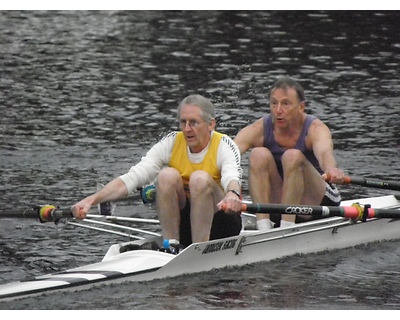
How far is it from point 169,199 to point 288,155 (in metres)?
1.06

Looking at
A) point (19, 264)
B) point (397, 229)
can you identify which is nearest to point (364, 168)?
point (397, 229)

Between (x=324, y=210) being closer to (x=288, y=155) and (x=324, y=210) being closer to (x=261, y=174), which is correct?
(x=288, y=155)

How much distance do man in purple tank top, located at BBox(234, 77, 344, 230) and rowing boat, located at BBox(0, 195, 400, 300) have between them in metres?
0.17

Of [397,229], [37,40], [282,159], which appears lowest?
[397,229]

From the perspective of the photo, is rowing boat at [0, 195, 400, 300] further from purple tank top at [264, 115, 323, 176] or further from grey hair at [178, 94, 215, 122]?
grey hair at [178, 94, 215, 122]

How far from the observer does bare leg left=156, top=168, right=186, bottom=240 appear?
23.8 feet

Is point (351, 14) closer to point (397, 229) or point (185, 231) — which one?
point (397, 229)

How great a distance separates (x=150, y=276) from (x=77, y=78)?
907 cm

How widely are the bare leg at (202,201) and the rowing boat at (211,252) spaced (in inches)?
3.6

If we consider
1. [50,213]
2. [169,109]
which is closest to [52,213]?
[50,213]

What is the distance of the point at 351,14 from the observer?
20000mm

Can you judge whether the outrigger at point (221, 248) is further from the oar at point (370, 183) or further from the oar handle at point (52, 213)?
the oar at point (370, 183)

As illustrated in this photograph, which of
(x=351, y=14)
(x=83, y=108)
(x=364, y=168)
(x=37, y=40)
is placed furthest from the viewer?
(x=351, y=14)

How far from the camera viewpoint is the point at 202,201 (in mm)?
7207
